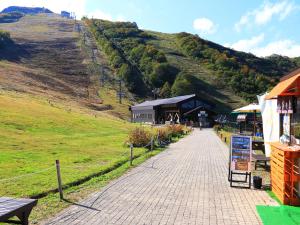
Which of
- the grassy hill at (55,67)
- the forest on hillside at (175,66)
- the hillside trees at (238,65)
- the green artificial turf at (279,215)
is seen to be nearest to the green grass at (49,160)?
the green artificial turf at (279,215)

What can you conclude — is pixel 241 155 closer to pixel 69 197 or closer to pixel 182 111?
pixel 69 197

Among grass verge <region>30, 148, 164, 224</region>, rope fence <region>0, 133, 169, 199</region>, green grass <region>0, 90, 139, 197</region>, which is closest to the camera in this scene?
grass verge <region>30, 148, 164, 224</region>

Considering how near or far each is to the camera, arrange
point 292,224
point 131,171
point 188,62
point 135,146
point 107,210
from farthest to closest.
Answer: point 188,62 → point 135,146 → point 131,171 → point 107,210 → point 292,224

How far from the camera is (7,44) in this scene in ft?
402

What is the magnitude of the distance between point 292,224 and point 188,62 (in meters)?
130

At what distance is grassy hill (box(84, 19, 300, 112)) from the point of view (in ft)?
351

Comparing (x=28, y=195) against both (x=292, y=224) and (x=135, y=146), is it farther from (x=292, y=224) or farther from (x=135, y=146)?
(x=135, y=146)

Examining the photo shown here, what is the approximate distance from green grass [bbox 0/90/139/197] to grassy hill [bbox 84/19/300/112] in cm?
5604

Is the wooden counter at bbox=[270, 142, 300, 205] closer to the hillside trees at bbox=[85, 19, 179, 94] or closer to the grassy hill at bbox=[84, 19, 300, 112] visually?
the grassy hill at bbox=[84, 19, 300, 112]

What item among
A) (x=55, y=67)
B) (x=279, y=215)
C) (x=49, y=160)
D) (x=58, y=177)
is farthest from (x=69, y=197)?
(x=55, y=67)

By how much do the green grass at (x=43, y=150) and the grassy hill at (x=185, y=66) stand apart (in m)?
56.0

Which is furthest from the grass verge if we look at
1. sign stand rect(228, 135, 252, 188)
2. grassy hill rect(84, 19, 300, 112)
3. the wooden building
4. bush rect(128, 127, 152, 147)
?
grassy hill rect(84, 19, 300, 112)

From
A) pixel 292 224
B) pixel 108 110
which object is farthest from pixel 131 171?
pixel 108 110

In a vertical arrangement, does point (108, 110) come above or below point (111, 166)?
above
